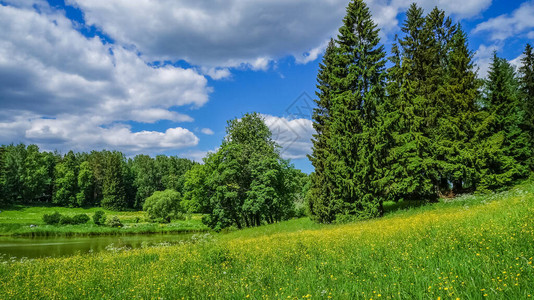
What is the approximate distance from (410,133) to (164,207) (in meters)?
55.8

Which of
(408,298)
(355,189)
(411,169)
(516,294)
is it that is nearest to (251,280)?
(408,298)

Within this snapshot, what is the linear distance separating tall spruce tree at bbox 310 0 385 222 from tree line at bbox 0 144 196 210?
271 feet

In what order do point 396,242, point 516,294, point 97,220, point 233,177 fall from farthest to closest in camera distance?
point 97,220, point 233,177, point 396,242, point 516,294

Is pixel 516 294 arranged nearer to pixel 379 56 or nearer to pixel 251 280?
pixel 251 280

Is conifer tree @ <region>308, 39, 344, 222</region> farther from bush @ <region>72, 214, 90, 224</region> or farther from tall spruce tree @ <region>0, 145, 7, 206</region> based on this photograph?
tall spruce tree @ <region>0, 145, 7, 206</region>

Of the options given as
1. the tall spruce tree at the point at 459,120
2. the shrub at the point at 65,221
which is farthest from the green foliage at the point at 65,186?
the tall spruce tree at the point at 459,120

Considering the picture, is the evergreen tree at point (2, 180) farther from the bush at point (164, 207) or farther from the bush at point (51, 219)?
the bush at point (164, 207)

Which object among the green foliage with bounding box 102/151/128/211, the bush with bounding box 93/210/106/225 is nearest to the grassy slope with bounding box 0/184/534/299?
the bush with bounding box 93/210/106/225

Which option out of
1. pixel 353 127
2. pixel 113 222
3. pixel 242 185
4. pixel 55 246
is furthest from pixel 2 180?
pixel 353 127

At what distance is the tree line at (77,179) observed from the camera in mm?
75312

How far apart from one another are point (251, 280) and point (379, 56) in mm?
22292

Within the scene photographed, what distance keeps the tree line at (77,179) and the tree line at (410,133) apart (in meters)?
83.8

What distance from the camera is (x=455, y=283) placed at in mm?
4164

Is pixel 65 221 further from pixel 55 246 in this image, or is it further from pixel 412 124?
pixel 412 124
